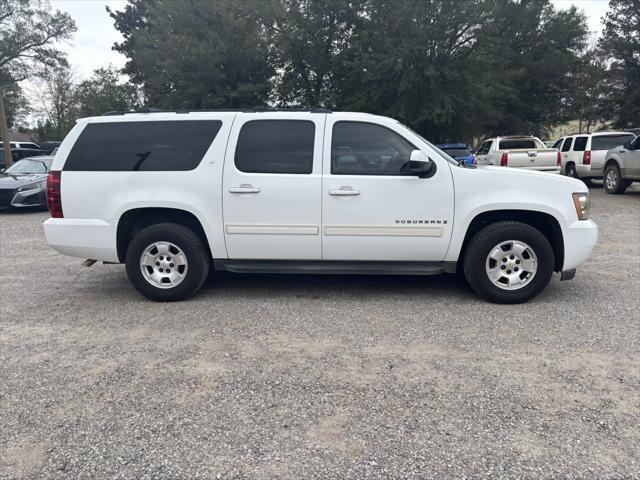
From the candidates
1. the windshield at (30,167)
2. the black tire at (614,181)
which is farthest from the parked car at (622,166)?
the windshield at (30,167)

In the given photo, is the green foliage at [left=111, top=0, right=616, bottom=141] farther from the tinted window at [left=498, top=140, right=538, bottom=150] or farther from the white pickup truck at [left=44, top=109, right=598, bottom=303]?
the white pickup truck at [left=44, top=109, right=598, bottom=303]

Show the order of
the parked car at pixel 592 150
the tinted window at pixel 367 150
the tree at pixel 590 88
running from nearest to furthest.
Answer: the tinted window at pixel 367 150, the parked car at pixel 592 150, the tree at pixel 590 88

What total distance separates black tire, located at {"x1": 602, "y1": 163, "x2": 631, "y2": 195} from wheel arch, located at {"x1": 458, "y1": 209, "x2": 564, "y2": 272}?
36.8 feet

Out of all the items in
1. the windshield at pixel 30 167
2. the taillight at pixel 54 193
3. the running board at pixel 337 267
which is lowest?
the running board at pixel 337 267

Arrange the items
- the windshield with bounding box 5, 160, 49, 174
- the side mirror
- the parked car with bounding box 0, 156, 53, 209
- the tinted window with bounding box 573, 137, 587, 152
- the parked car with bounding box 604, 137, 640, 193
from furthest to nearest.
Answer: the tinted window with bounding box 573, 137, 587, 152 < the windshield with bounding box 5, 160, 49, 174 < the parked car with bounding box 604, 137, 640, 193 < the parked car with bounding box 0, 156, 53, 209 < the side mirror

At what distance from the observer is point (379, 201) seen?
4953 mm

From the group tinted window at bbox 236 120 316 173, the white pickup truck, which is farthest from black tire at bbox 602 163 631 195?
tinted window at bbox 236 120 316 173

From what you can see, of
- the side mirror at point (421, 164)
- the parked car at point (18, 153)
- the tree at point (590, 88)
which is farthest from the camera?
the tree at point (590, 88)

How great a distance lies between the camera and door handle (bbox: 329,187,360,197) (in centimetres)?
495

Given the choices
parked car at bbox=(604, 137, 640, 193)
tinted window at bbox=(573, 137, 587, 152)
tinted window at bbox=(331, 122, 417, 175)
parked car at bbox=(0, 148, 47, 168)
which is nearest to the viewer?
tinted window at bbox=(331, 122, 417, 175)

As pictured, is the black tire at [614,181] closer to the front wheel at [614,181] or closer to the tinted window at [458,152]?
the front wheel at [614,181]

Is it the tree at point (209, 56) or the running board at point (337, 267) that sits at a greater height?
the tree at point (209, 56)

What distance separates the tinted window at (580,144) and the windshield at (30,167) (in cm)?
1637

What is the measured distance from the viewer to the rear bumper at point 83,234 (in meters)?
5.14
